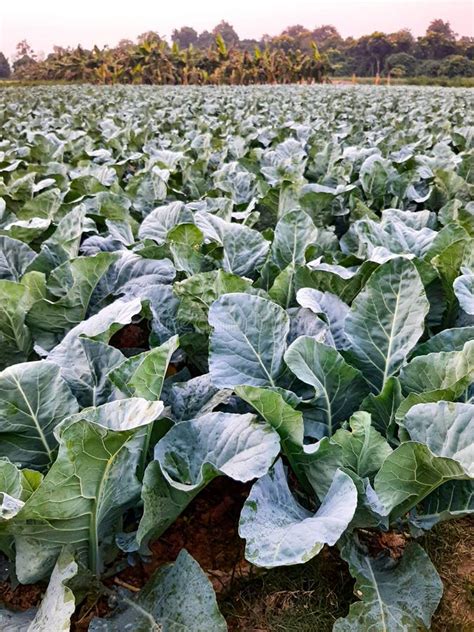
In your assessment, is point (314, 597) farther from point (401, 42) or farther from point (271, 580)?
point (401, 42)

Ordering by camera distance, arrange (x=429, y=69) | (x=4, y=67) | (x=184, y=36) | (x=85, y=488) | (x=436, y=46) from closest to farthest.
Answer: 1. (x=85, y=488)
2. (x=429, y=69)
3. (x=436, y=46)
4. (x=4, y=67)
5. (x=184, y=36)

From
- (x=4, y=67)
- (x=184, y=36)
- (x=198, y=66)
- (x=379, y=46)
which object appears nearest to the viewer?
(x=198, y=66)

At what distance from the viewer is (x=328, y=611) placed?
5.02 ft

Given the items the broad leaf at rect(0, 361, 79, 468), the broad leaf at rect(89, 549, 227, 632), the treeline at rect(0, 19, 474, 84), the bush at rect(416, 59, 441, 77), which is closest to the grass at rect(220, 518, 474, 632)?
the broad leaf at rect(89, 549, 227, 632)

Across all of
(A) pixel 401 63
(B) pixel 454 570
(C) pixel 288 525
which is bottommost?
(B) pixel 454 570

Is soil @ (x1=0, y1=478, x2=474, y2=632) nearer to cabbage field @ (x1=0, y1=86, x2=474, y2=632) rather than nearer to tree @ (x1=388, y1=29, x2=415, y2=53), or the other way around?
cabbage field @ (x1=0, y1=86, x2=474, y2=632)

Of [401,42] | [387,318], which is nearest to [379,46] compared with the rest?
[401,42]

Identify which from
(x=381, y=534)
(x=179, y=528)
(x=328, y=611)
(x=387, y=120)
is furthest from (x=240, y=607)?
(x=387, y=120)

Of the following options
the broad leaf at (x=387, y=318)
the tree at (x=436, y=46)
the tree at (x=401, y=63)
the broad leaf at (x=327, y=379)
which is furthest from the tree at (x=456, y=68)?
the broad leaf at (x=327, y=379)

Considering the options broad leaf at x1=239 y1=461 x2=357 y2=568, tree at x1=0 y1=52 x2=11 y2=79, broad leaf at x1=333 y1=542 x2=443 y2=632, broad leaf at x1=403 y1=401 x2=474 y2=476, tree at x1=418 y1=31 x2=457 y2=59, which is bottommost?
broad leaf at x1=333 y1=542 x2=443 y2=632

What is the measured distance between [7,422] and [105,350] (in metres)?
0.30

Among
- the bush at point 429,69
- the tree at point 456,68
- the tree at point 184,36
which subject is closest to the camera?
the tree at point 456,68

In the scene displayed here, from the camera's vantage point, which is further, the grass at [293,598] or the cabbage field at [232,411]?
the grass at [293,598]

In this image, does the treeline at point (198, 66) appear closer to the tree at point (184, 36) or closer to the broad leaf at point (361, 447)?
the broad leaf at point (361, 447)
